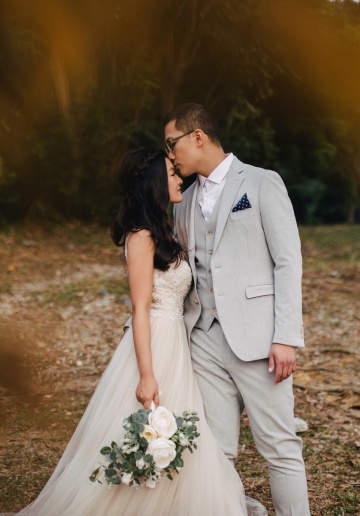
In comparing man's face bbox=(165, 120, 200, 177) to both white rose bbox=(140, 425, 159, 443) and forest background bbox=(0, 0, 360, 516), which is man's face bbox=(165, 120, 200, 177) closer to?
white rose bbox=(140, 425, 159, 443)

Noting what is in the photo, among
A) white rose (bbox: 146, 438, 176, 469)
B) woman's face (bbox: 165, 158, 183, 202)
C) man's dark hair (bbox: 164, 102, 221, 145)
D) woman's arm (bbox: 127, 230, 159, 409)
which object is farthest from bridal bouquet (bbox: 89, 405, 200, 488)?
man's dark hair (bbox: 164, 102, 221, 145)

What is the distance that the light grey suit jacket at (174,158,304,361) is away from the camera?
2754 mm

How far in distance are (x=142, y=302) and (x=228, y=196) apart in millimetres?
627

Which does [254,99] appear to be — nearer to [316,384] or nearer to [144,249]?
[316,384]

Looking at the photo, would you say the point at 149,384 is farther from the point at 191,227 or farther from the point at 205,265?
the point at 191,227

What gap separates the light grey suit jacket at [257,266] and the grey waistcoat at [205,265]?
0.08 meters

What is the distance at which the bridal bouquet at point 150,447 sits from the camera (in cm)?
246

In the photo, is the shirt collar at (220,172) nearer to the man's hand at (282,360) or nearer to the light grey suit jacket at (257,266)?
the light grey suit jacket at (257,266)

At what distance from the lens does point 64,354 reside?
6426 mm

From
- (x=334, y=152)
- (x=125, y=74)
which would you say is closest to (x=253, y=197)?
(x=125, y=74)

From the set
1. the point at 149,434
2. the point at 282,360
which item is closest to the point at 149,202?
the point at 282,360

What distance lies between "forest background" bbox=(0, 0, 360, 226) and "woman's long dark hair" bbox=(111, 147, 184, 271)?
7329mm

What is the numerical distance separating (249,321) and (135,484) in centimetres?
85

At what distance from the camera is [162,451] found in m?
2.46
